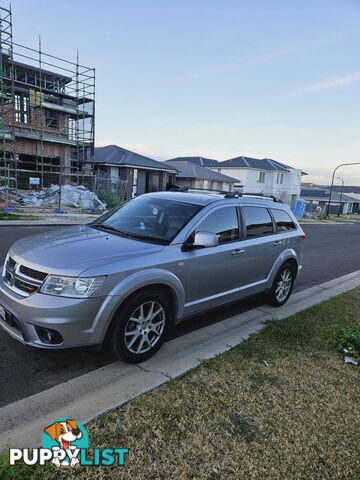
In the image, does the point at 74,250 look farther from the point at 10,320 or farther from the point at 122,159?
the point at 122,159

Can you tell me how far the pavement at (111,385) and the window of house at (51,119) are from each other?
76.8 ft

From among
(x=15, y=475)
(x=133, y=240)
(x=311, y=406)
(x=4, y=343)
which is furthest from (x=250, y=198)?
(x=15, y=475)

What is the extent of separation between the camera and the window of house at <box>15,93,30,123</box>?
22.0 metres

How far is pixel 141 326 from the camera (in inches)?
127

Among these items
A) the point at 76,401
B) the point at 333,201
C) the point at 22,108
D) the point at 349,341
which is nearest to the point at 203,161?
the point at 333,201

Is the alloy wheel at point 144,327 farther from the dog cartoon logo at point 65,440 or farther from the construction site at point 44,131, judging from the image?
the construction site at point 44,131

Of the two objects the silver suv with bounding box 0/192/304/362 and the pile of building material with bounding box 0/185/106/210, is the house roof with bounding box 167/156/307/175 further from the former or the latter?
the silver suv with bounding box 0/192/304/362

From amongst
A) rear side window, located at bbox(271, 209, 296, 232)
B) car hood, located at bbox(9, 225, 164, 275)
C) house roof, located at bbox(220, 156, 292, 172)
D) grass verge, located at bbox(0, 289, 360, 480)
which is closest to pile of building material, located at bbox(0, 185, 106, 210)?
rear side window, located at bbox(271, 209, 296, 232)

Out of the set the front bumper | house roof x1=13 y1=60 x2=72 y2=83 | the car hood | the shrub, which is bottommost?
the shrub

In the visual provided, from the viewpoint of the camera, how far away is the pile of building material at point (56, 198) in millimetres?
18656

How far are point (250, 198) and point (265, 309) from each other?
1.69 m

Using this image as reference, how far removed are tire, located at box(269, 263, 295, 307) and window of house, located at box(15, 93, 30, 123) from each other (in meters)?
22.2

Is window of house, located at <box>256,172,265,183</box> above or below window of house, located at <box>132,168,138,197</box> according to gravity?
above

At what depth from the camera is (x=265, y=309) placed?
5.09 m
